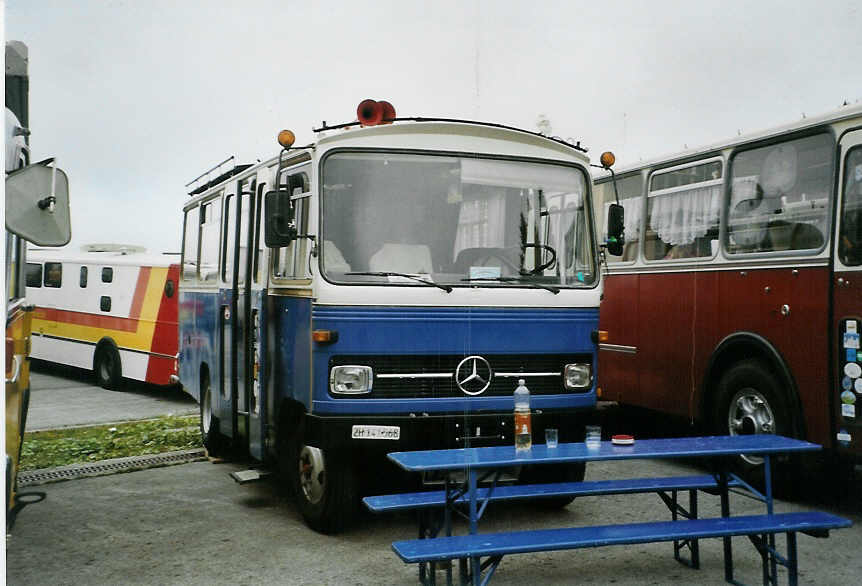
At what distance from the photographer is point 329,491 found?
21.7 ft

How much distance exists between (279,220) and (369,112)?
0.99 metres

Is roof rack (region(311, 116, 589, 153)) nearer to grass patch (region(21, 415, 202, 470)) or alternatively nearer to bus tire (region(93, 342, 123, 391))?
grass patch (region(21, 415, 202, 470))

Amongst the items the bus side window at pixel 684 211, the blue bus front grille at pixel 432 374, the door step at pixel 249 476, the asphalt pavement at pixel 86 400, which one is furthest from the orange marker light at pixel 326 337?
the asphalt pavement at pixel 86 400

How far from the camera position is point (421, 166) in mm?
6730

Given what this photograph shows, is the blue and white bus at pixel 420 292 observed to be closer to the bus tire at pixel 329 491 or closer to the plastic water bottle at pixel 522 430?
the bus tire at pixel 329 491

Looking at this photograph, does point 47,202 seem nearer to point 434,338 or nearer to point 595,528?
point 434,338

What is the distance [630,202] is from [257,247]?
410 cm

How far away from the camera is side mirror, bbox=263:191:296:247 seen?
Answer: 652 centimetres

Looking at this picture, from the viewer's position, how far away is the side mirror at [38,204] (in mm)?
4117

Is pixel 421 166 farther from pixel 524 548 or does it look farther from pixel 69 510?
pixel 69 510

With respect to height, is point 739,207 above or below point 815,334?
above

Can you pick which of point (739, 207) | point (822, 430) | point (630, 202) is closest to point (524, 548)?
point (822, 430)

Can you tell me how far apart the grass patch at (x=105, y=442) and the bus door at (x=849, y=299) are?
Result: 6867 millimetres

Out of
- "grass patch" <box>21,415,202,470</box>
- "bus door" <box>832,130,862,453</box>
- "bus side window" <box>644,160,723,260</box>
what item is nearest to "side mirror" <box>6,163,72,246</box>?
"bus door" <box>832,130,862,453</box>
